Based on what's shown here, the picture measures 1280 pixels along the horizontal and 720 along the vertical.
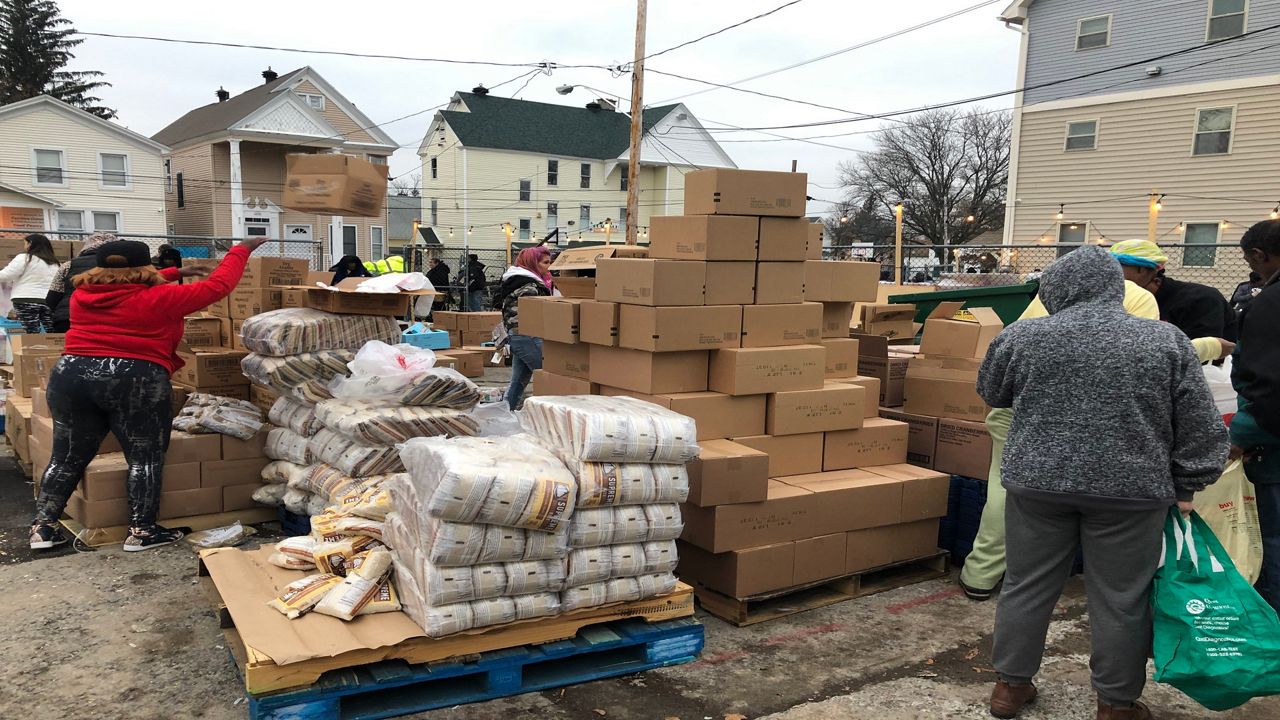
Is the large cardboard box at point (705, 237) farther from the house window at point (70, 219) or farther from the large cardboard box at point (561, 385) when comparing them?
the house window at point (70, 219)

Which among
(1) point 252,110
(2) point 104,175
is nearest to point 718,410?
(1) point 252,110

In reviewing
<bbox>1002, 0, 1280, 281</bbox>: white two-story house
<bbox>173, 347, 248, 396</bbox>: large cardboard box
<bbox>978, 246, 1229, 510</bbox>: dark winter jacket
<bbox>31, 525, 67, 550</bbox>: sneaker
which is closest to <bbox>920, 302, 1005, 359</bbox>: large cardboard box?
<bbox>978, 246, 1229, 510</bbox>: dark winter jacket

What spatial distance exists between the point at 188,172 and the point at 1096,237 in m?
27.8

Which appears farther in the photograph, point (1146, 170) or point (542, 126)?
point (542, 126)

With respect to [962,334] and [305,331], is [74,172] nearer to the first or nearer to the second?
[305,331]

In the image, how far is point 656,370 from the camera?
14.7 feet

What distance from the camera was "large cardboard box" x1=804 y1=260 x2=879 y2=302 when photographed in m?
5.09

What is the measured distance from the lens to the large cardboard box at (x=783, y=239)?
4742 mm

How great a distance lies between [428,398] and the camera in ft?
16.0

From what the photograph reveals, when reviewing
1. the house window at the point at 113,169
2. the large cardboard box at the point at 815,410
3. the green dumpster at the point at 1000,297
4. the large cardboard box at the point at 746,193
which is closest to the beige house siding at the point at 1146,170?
the green dumpster at the point at 1000,297

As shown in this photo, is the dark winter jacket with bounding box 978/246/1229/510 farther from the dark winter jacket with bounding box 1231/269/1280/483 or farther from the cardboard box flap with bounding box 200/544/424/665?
the cardboard box flap with bounding box 200/544/424/665

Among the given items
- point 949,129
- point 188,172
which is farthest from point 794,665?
point 949,129

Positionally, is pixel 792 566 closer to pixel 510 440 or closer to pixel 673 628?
pixel 673 628

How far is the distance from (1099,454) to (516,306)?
5.15 metres
